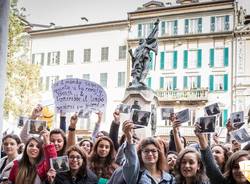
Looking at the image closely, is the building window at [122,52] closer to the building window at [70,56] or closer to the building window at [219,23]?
the building window at [70,56]

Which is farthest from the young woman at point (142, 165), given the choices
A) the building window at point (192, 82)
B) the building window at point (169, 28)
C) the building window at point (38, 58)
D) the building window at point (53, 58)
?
the building window at point (38, 58)

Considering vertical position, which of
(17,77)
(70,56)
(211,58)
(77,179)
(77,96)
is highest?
(70,56)

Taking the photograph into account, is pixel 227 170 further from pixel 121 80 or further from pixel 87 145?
pixel 121 80

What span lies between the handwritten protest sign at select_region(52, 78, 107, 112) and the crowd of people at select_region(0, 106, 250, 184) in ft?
1.77

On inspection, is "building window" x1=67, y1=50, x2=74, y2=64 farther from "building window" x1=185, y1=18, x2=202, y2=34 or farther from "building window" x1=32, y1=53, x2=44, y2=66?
"building window" x1=185, y1=18, x2=202, y2=34

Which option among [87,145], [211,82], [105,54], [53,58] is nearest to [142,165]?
[87,145]

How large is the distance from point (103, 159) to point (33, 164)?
597mm

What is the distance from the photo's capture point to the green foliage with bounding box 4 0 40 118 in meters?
16.7

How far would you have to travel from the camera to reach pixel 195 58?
2803 centimetres

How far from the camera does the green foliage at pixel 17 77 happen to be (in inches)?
658

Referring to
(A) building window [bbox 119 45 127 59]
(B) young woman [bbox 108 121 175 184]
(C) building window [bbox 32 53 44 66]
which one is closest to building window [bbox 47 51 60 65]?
(C) building window [bbox 32 53 44 66]

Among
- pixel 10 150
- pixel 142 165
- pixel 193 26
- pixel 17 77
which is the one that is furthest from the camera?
pixel 193 26

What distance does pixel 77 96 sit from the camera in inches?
212

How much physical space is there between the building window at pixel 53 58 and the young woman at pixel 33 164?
28.0m
